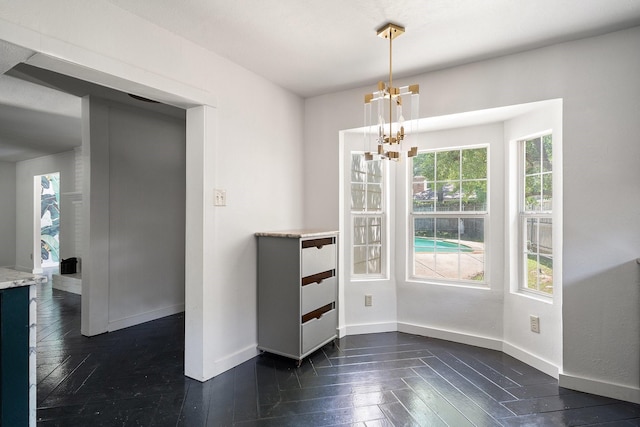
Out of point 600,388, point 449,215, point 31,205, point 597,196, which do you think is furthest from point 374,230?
point 31,205

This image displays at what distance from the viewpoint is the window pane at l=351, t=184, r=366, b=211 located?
3.44 metres

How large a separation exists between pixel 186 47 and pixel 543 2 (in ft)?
7.55

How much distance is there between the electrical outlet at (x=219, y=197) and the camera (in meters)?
2.44

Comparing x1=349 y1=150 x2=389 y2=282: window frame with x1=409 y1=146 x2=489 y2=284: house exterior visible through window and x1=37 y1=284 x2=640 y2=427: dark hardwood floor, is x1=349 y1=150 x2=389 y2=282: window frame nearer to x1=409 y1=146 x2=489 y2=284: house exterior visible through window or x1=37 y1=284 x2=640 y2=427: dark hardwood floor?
x1=409 y1=146 x2=489 y2=284: house exterior visible through window

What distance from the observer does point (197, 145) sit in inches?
93.8

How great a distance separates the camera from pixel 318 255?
2.80 m

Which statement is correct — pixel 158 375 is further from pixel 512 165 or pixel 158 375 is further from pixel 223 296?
pixel 512 165

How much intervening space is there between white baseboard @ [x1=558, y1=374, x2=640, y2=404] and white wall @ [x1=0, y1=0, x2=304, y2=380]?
2.42m

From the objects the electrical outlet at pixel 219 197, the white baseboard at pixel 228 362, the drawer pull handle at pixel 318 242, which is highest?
the electrical outlet at pixel 219 197

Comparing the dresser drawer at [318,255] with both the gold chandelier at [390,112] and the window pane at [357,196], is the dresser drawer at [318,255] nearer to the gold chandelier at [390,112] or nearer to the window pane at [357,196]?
the window pane at [357,196]

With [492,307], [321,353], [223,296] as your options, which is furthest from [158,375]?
[492,307]

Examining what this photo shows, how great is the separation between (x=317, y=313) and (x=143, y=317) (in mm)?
2207

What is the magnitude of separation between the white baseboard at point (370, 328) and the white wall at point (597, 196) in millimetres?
1465

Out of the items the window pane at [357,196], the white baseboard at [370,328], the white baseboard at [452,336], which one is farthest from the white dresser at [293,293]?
the white baseboard at [452,336]
